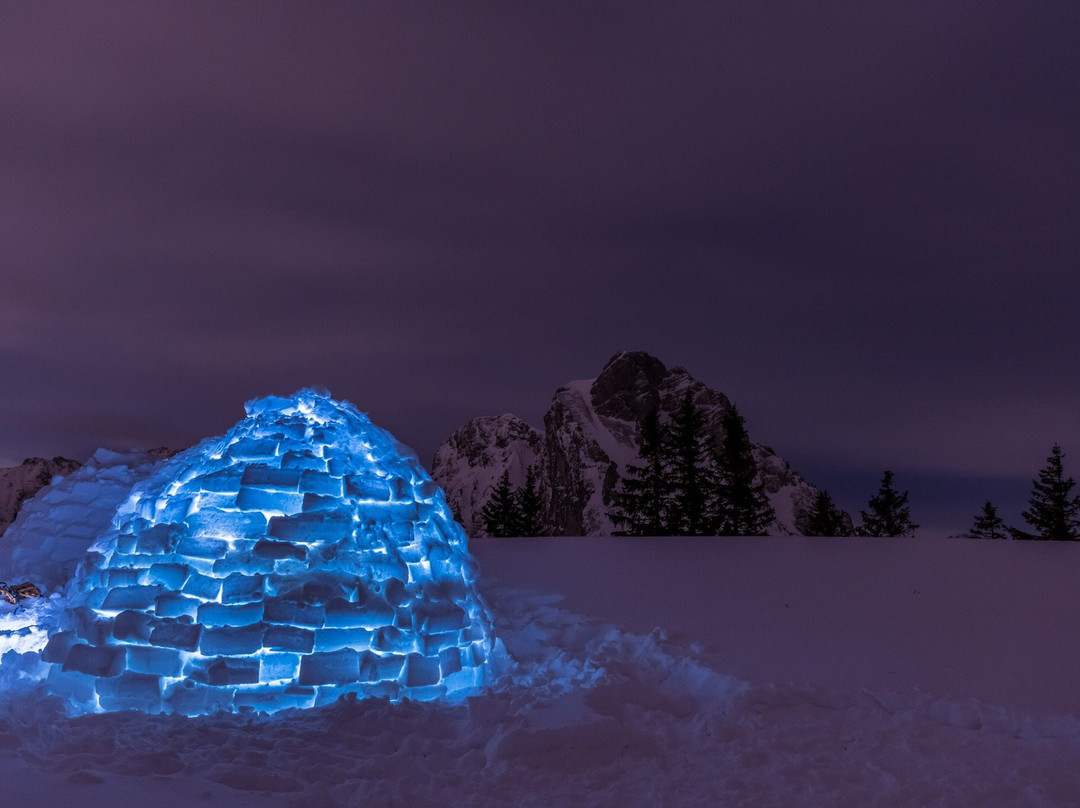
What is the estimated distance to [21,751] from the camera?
13.1 ft

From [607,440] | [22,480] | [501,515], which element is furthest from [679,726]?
[22,480]

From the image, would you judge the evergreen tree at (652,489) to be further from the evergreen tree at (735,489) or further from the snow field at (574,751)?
→ the snow field at (574,751)

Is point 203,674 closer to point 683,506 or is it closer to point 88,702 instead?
point 88,702

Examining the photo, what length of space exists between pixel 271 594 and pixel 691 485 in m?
20.0

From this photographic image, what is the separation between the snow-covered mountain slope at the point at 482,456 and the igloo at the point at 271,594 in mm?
127923

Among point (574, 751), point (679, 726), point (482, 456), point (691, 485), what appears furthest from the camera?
point (482, 456)

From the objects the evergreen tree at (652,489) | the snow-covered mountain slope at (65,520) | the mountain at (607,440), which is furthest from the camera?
the mountain at (607,440)

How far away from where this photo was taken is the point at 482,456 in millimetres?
153250

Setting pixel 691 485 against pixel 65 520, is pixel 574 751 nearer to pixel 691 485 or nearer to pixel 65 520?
pixel 65 520

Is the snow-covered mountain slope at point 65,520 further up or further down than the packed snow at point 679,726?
further up

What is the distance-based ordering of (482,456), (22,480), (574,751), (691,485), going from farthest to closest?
(482,456), (22,480), (691,485), (574,751)

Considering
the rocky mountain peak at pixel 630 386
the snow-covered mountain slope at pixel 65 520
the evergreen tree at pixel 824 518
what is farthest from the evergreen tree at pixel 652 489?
the rocky mountain peak at pixel 630 386

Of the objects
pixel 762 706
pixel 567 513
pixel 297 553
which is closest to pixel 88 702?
pixel 297 553

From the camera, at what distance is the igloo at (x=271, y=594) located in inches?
189
